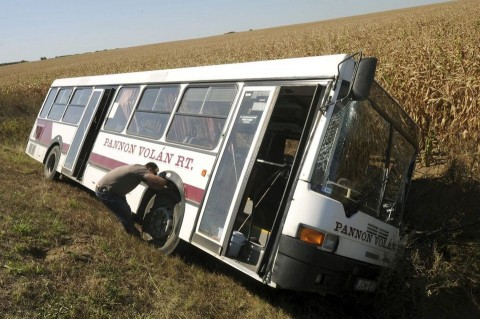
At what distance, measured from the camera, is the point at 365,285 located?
15.9 feet

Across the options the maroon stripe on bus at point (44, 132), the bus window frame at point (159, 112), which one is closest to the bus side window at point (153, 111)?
the bus window frame at point (159, 112)

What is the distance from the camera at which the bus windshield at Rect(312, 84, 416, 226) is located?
4250mm

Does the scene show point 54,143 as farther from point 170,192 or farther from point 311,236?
point 311,236

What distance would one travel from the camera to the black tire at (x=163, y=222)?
555 cm

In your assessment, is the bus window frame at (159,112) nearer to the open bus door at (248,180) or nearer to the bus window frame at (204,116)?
the bus window frame at (204,116)

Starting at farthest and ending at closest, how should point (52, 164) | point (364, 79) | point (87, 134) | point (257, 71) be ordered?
1. point (52, 164)
2. point (87, 134)
3. point (257, 71)
4. point (364, 79)

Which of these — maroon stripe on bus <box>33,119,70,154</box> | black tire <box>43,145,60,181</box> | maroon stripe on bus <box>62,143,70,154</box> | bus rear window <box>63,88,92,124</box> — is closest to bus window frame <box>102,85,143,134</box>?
bus rear window <box>63,88,92,124</box>

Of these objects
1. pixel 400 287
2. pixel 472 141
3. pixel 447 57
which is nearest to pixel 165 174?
pixel 400 287

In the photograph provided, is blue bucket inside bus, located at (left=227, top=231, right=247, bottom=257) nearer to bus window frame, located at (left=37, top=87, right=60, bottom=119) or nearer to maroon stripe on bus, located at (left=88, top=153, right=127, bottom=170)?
maroon stripe on bus, located at (left=88, top=153, right=127, bottom=170)

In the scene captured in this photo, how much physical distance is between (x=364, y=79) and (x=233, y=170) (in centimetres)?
172

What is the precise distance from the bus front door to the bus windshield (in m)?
0.79

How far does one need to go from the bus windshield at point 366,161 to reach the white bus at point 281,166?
1cm

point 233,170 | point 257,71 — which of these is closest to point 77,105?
point 257,71

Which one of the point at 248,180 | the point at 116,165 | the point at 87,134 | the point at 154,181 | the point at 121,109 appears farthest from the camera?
the point at 87,134
